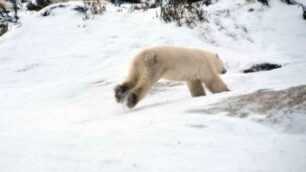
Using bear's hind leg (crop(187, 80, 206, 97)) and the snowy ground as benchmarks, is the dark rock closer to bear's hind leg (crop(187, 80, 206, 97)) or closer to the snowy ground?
the snowy ground

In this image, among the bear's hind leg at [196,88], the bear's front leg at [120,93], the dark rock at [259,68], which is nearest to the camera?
the bear's front leg at [120,93]

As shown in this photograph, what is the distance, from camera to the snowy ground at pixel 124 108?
4156mm

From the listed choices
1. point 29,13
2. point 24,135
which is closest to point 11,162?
point 24,135

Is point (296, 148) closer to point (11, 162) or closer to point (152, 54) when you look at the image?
point (11, 162)

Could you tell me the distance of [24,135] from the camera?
5.32 metres

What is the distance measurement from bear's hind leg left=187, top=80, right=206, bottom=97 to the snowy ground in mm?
187

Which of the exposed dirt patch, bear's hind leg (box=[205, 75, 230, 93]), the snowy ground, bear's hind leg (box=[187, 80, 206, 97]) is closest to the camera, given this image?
the snowy ground

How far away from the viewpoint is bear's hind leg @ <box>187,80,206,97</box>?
8.05m

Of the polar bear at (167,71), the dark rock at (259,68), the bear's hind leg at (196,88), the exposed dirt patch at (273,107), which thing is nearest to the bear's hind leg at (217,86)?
the polar bear at (167,71)

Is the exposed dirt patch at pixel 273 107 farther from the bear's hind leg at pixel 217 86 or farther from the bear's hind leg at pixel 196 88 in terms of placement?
the bear's hind leg at pixel 196 88

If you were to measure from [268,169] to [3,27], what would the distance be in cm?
1219

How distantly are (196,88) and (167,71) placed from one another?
2.63 ft

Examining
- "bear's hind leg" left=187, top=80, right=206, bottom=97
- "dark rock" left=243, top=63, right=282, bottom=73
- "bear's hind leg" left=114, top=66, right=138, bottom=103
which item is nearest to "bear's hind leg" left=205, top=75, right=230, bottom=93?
"bear's hind leg" left=187, top=80, right=206, bottom=97

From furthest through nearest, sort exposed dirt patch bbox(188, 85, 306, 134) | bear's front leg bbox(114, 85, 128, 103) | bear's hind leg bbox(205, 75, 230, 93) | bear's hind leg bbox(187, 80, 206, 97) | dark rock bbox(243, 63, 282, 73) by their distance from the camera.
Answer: dark rock bbox(243, 63, 282, 73)
bear's hind leg bbox(187, 80, 206, 97)
bear's hind leg bbox(205, 75, 230, 93)
bear's front leg bbox(114, 85, 128, 103)
exposed dirt patch bbox(188, 85, 306, 134)
